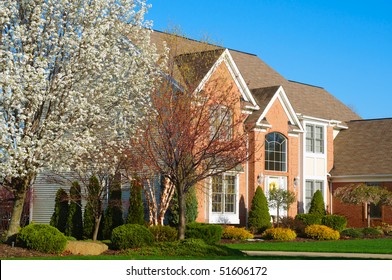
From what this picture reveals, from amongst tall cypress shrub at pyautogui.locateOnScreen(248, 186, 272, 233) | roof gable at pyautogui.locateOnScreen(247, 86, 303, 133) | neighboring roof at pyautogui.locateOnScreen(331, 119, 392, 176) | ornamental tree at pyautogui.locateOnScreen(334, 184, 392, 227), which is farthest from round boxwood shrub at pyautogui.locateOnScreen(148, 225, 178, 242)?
neighboring roof at pyautogui.locateOnScreen(331, 119, 392, 176)

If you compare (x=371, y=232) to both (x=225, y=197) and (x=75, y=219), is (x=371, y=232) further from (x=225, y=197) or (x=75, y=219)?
(x=75, y=219)

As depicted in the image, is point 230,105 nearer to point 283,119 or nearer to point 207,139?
point 207,139

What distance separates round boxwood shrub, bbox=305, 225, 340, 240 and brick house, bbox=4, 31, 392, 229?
3.54 m

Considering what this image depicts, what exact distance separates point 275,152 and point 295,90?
7.38m

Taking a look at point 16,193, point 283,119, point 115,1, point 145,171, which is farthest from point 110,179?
point 283,119

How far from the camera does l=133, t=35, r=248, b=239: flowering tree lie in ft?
64.0

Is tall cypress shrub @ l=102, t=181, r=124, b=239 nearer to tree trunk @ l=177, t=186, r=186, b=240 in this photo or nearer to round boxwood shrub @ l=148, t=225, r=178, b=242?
round boxwood shrub @ l=148, t=225, r=178, b=242

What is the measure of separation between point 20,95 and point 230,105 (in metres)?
7.02

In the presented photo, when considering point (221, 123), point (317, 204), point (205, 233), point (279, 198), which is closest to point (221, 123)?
point (221, 123)

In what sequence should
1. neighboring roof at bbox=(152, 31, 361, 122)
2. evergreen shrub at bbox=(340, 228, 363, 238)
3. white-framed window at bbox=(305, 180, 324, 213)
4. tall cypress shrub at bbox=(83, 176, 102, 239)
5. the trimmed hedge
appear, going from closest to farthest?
the trimmed hedge, tall cypress shrub at bbox=(83, 176, 102, 239), evergreen shrub at bbox=(340, 228, 363, 238), white-framed window at bbox=(305, 180, 324, 213), neighboring roof at bbox=(152, 31, 361, 122)

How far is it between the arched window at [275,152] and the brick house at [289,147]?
0.05m

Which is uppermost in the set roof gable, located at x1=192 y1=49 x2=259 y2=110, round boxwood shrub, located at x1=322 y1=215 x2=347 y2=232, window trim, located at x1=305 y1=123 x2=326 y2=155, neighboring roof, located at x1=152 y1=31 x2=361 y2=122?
neighboring roof, located at x1=152 y1=31 x2=361 y2=122

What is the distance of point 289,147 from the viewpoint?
1310 inches

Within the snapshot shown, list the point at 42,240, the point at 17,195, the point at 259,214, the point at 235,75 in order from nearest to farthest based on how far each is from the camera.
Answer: the point at 42,240
the point at 17,195
the point at 235,75
the point at 259,214
